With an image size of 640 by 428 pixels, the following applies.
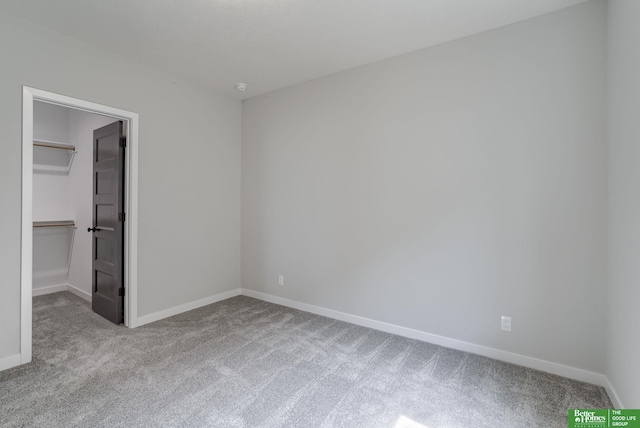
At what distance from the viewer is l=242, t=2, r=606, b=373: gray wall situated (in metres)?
2.19

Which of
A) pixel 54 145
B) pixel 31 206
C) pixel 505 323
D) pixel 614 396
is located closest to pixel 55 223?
pixel 54 145

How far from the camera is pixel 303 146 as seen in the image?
366cm

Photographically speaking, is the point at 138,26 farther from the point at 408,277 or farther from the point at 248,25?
the point at 408,277

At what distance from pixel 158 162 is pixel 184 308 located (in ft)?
5.85

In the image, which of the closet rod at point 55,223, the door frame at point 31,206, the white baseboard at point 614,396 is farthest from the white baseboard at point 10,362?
the white baseboard at point 614,396

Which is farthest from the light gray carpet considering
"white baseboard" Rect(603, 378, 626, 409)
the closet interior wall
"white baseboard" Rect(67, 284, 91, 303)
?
the closet interior wall

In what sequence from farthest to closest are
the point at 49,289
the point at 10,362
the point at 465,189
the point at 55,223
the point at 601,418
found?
the point at 49,289 → the point at 55,223 → the point at 465,189 → the point at 10,362 → the point at 601,418

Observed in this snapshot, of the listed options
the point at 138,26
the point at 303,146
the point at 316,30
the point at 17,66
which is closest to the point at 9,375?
the point at 17,66

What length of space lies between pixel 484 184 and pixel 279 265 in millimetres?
2562

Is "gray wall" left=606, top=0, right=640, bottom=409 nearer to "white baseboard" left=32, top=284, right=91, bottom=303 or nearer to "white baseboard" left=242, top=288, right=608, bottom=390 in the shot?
"white baseboard" left=242, top=288, right=608, bottom=390

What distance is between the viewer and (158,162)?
132 inches

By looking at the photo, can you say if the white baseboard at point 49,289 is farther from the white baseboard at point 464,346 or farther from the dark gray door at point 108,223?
the white baseboard at point 464,346

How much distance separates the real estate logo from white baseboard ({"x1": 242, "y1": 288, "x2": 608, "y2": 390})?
0.99ft

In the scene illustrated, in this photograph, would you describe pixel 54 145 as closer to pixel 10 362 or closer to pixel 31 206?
pixel 31 206
